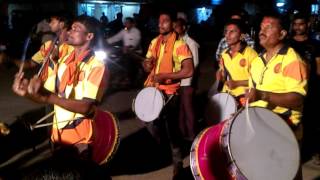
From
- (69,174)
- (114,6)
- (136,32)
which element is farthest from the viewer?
(114,6)

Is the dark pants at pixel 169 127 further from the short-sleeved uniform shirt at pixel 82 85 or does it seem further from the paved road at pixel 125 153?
the short-sleeved uniform shirt at pixel 82 85

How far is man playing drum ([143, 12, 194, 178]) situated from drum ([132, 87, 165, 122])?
0.24 feet

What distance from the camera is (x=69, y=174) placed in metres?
1.91

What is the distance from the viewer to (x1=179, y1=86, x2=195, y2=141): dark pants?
22.7 ft

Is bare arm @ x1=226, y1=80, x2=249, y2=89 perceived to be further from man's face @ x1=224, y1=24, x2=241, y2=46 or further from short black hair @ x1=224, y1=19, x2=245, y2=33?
short black hair @ x1=224, y1=19, x2=245, y2=33

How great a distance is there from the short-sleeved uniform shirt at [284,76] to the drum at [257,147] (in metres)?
0.34

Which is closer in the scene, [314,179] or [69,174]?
[69,174]

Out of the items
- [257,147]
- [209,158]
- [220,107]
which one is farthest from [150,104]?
[257,147]

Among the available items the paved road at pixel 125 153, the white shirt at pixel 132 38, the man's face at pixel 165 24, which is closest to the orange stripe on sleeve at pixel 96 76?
the paved road at pixel 125 153

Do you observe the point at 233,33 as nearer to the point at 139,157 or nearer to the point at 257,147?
the point at 139,157

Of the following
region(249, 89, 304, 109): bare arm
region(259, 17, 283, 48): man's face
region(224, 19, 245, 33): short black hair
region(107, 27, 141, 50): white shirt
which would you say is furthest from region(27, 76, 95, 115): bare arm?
region(107, 27, 141, 50): white shirt

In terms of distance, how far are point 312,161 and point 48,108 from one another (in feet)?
11.2

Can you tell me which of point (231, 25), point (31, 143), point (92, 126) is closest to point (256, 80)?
point (92, 126)

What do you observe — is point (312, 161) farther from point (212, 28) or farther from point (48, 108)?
point (212, 28)
